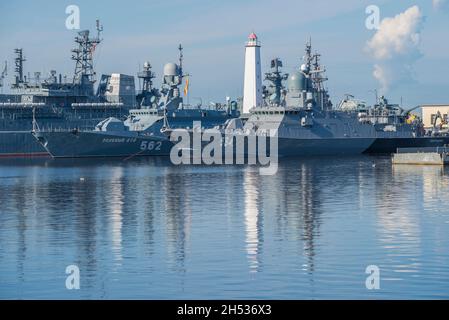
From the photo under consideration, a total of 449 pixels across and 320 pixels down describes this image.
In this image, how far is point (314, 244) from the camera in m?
23.7

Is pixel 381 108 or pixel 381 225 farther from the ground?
pixel 381 108

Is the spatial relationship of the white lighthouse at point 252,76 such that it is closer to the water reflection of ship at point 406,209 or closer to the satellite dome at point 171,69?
the satellite dome at point 171,69

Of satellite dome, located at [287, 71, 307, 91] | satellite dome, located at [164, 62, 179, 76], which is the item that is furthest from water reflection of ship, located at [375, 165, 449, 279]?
satellite dome, located at [164, 62, 179, 76]

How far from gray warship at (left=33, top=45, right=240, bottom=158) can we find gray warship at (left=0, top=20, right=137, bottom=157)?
330 centimetres

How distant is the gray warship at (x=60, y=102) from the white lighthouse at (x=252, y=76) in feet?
45.2

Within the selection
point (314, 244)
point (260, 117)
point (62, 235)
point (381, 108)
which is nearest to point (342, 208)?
point (314, 244)

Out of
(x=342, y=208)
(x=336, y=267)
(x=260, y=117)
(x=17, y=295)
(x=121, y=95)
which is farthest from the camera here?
(x=121, y=95)

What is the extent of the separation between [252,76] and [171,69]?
35.3 ft

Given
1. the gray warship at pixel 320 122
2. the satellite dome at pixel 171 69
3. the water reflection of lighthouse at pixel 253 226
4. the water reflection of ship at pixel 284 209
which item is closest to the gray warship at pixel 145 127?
the satellite dome at pixel 171 69

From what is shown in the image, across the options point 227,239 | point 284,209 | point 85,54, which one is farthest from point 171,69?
point 227,239

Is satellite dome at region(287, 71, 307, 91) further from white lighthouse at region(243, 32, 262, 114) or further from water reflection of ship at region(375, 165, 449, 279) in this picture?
A: water reflection of ship at region(375, 165, 449, 279)

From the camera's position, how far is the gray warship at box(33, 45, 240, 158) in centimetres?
8069
